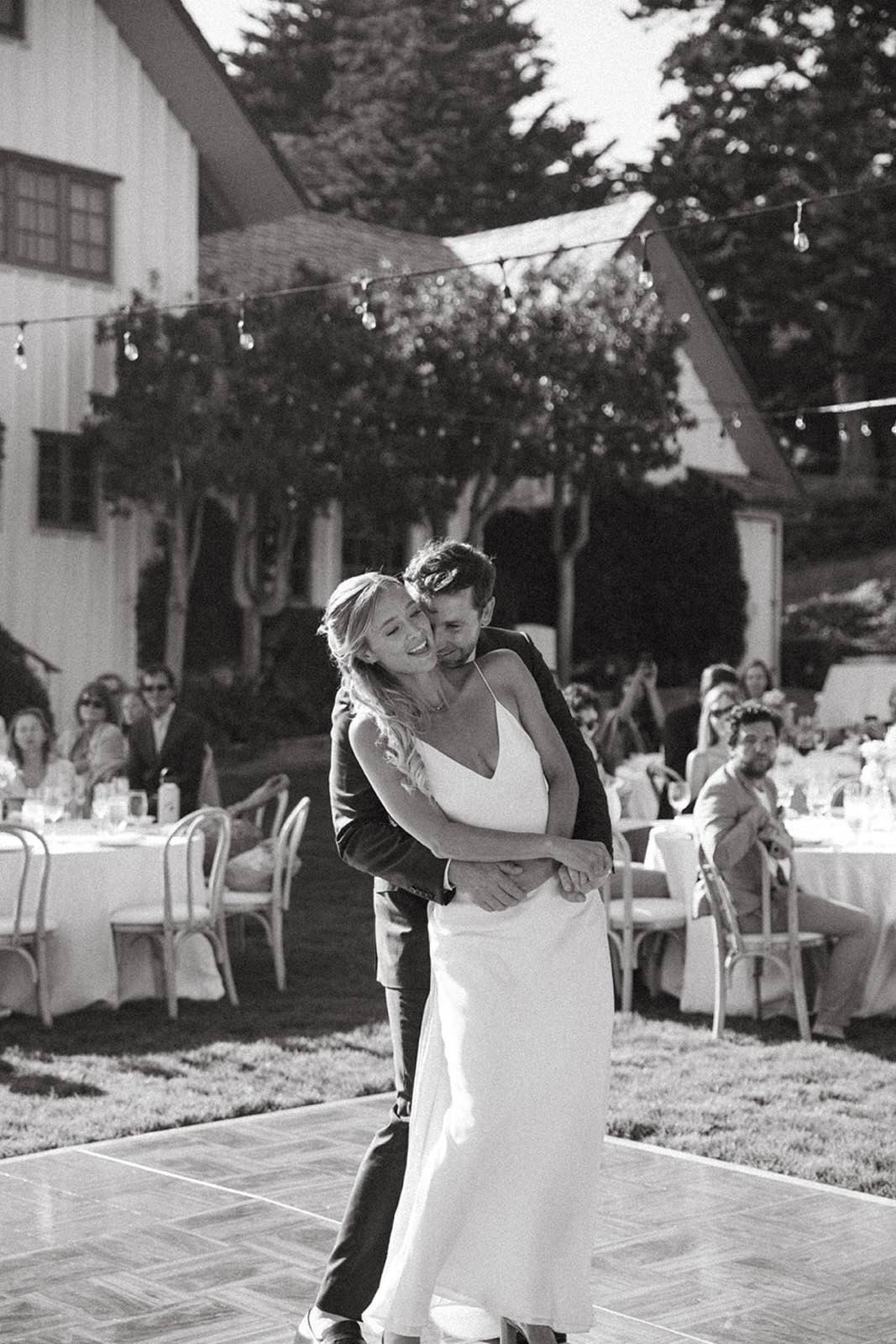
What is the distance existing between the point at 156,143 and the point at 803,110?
53.8 feet

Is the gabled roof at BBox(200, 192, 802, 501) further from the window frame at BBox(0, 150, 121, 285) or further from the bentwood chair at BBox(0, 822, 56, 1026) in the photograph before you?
the bentwood chair at BBox(0, 822, 56, 1026)

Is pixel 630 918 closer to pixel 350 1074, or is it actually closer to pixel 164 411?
pixel 350 1074

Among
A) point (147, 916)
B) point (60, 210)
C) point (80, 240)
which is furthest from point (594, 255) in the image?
point (147, 916)

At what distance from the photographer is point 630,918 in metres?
9.33

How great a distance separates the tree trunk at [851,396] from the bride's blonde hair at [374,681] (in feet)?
106

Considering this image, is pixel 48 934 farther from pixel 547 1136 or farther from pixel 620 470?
pixel 620 470

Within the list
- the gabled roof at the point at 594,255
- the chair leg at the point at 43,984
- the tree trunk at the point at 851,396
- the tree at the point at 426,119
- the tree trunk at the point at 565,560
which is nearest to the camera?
the chair leg at the point at 43,984

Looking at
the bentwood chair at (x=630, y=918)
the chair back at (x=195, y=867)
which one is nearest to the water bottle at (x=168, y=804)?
the chair back at (x=195, y=867)

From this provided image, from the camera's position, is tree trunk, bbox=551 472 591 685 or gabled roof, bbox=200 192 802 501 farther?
gabled roof, bbox=200 192 802 501

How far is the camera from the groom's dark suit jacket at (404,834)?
13.9ft

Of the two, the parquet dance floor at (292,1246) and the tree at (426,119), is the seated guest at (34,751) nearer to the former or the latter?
the parquet dance floor at (292,1246)

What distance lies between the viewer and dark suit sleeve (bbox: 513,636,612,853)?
4.32 m

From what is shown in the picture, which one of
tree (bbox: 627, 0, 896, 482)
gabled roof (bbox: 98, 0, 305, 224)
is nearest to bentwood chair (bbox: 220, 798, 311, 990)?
gabled roof (bbox: 98, 0, 305, 224)

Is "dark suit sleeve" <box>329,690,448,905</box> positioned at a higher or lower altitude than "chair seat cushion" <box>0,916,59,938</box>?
higher
